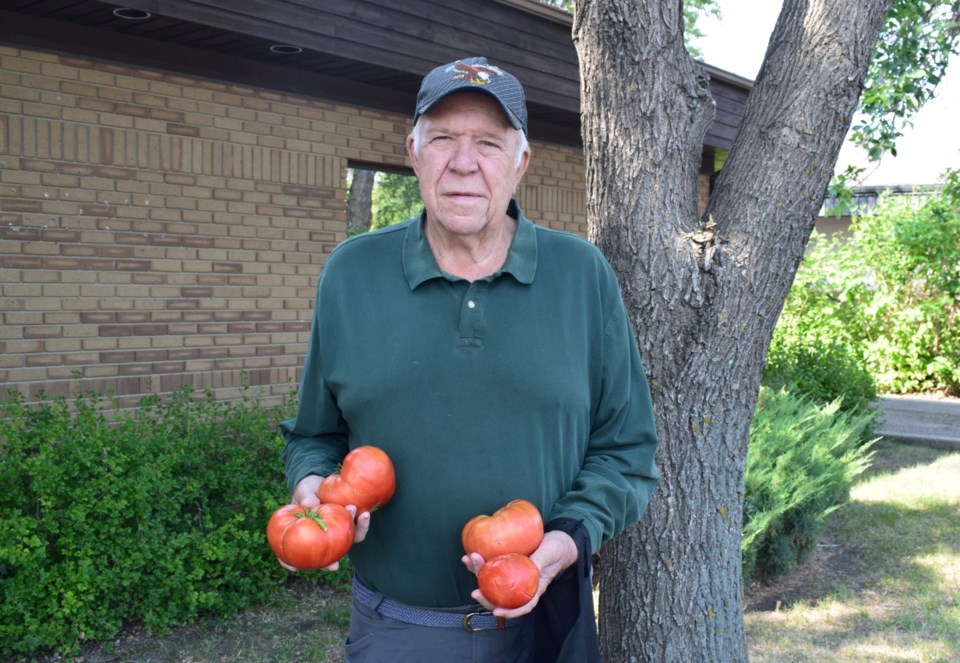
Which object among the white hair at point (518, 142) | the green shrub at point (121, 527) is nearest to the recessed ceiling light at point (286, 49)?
the green shrub at point (121, 527)

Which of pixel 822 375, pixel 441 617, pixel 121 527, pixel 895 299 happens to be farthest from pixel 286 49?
pixel 895 299

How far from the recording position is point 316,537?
1939 mm

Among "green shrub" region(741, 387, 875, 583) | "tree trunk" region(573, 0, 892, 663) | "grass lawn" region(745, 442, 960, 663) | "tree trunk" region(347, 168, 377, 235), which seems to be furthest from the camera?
"tree trunk" region(347, 168, 377, 235)

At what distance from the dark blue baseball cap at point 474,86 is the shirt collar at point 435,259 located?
10.3 inches

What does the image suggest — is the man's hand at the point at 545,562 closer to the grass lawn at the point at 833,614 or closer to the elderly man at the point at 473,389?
the elderly man at the point at 473,389

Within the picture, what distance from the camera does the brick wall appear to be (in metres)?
5.50

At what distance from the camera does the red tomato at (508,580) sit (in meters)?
1.82

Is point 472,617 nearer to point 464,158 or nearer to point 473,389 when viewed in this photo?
point 473,389

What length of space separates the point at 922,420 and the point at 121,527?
35.2ft

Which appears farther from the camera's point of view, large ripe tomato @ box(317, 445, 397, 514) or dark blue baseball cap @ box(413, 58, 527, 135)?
dark blue baseball cap @ box(413, 58, 527, 135)

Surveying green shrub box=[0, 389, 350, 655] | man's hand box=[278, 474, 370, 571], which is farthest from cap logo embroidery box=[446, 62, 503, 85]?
green shrub box=[0, 389, 350, 655]

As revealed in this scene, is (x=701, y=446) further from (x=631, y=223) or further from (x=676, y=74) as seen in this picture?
(x=676, y=74)

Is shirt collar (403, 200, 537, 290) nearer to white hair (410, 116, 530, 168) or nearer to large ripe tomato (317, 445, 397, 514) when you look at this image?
white hair (410, 116, 530, 168)

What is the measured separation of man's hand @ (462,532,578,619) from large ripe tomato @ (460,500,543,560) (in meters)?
0.02
